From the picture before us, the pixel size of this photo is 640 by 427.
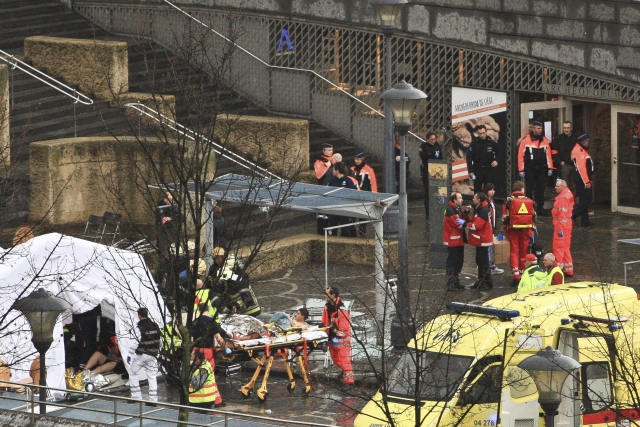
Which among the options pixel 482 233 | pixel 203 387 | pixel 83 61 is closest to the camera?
pixel 203 387

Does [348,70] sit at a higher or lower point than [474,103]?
higher

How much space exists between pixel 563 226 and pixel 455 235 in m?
1.83

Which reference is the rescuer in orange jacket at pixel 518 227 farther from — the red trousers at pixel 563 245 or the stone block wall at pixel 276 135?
the stone block wall at pixel 276 135

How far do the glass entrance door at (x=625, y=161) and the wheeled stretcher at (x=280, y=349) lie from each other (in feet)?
40.0

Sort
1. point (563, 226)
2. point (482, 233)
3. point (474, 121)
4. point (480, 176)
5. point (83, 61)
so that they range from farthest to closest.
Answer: point (83, 61)
point (474, 121)
point (480, 176)
point (563, 226)
point (482, 233)

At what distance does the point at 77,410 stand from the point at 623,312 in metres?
6.49

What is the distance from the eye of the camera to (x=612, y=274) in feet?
85.4

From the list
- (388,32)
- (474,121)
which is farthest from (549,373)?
(474,121)

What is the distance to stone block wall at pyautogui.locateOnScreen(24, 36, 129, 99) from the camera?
110ft

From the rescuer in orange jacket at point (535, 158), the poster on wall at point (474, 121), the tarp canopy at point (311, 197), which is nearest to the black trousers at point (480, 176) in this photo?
the rescuer in orange jacket at point (535, 158)

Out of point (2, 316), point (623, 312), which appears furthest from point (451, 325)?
point (2, 316)

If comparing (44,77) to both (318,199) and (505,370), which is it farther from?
(505,370)

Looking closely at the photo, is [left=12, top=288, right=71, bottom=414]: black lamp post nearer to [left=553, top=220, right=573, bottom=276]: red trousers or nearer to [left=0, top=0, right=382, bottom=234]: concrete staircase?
[left=553, top=220, right=573, bottom=276]: red trousers

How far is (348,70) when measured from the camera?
35406 millimetres
